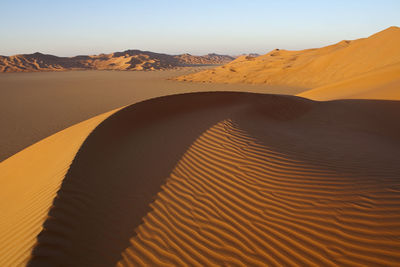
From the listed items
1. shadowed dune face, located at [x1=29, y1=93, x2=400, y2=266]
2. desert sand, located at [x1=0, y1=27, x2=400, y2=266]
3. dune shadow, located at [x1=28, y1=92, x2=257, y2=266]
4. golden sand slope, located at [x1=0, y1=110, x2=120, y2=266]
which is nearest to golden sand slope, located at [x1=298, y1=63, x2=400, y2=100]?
desert sand, located at [x1=0, y1=27, x2=400, y2=266]

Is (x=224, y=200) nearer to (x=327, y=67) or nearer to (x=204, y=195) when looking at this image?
(x=204, y=195)

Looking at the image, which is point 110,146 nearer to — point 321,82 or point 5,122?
point 5,122

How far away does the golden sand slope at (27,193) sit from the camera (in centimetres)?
244

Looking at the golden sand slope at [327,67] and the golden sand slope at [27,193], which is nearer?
the golden sand slope at [27,193]

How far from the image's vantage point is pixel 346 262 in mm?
2266

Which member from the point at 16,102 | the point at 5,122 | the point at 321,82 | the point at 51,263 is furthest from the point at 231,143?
the point at 321,82

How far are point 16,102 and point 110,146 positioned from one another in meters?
15.9

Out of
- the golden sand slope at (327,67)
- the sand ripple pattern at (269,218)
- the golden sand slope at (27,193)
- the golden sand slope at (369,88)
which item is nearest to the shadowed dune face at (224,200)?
the sand ripple pattern at (269,218)

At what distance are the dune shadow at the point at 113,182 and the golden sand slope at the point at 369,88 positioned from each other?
23.2 ft

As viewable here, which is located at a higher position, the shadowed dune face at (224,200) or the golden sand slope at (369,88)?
the golden sand slope at (369,88)

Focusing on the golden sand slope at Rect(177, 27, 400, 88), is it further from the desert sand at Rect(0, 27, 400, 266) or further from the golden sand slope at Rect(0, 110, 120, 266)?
the golden sand slope at Rect(0, 110, 120, 266)

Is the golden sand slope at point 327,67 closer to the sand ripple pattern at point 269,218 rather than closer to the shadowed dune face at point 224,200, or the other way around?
the shadowed dune face at point 224,200

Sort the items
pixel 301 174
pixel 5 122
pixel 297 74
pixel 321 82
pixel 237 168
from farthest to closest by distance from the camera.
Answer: pixel 297 74, pixel 321 82, pixel 5 122, pixel 237 168, pixel 301 174

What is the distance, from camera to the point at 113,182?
379 centimetres
